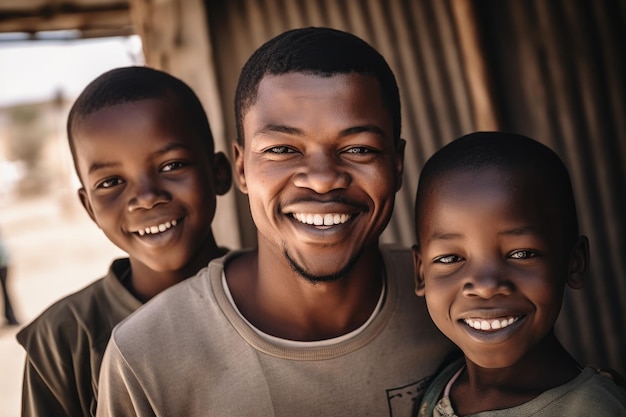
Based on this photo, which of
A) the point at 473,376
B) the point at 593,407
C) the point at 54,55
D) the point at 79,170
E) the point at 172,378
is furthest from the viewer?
the point at 54,55

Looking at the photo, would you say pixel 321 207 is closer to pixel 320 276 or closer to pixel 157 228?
pixel 320 276

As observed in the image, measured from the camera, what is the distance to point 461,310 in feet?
6.24

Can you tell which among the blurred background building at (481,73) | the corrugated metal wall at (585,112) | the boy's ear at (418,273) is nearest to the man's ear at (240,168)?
the boy's ear at (418,273)

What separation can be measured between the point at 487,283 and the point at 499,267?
6 centimetres

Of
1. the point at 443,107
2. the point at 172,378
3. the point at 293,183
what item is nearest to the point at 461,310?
the point at 293,183

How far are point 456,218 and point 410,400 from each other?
1.82 feet

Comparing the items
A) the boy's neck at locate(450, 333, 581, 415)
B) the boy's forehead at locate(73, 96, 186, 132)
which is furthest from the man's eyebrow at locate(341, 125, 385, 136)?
the boy's forehead at locate(73, 96, 186, 132)

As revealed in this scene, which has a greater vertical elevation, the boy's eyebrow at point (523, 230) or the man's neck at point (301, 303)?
the boy's eyebrow at point (523, 230)

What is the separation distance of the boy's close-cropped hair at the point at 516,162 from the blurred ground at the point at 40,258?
6.15 meters

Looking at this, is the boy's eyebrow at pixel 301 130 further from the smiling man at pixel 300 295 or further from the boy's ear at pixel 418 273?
the boy's ear at pixel 418 273

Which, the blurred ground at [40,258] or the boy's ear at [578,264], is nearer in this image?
the boy's ear at [578,264]

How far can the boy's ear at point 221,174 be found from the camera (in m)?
2.69

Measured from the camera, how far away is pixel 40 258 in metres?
14.9

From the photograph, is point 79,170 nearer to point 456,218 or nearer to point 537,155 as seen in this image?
point 456,218
